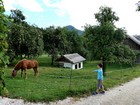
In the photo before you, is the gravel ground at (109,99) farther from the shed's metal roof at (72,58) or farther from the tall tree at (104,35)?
the shed's metal roof at (72,58)

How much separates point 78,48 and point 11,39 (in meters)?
31.2

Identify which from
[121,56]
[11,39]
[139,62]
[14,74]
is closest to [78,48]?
[139,62]

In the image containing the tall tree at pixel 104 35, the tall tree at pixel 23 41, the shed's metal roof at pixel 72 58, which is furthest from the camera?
the shed's metal roof at pixel 72 58

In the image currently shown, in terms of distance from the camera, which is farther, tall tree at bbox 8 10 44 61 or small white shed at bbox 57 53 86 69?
small white shed at bbox 57 53 86 69

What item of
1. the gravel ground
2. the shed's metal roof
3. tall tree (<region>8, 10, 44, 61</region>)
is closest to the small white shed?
the shed's metal roof

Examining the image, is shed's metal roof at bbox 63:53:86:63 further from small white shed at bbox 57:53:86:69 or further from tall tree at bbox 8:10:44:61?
tall tree at bbox 8:10:44:61

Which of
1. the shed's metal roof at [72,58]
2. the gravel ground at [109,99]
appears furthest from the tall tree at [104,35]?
the shed's metal roof at [72,58]

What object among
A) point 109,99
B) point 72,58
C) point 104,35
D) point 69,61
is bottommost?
point 109,99

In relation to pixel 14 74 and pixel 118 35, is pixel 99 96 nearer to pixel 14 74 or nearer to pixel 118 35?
pixel 14 74

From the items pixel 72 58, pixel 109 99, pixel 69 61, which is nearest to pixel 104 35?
pixel 109 99

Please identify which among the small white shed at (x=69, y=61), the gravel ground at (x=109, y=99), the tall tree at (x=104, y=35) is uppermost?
the tall tree at (x=104, y=35)

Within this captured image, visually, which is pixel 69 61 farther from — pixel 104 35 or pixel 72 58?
pixel 104 35

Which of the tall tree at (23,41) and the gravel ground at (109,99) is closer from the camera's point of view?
the gravel ground at (109,99)

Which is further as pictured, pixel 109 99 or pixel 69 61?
pixel 69 61
